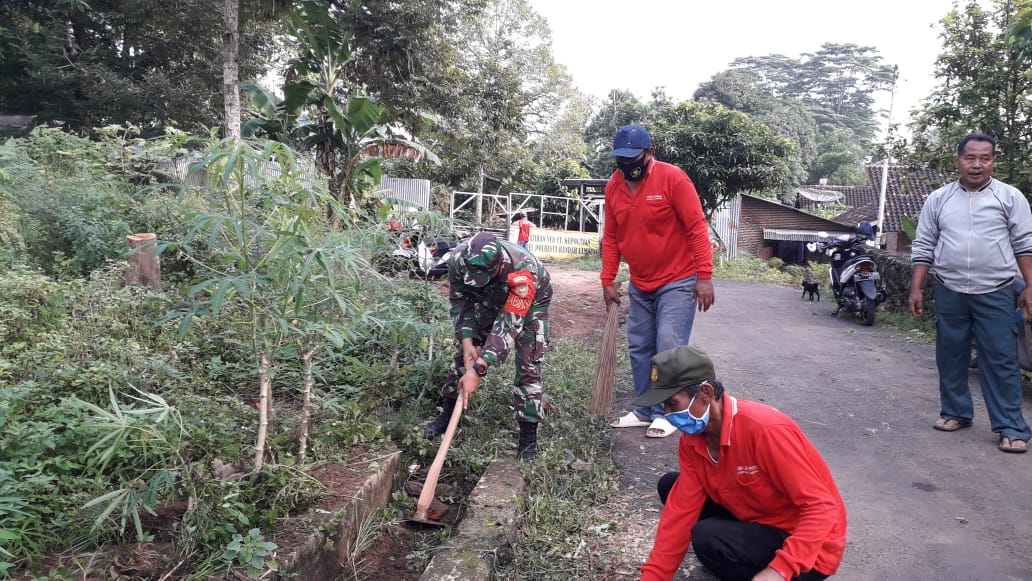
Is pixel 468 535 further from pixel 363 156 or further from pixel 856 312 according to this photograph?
pixel 363 156

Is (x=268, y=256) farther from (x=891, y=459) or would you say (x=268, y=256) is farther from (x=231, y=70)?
(x=231, y=70)

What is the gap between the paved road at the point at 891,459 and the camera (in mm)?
2891

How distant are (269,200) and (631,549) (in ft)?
7.06

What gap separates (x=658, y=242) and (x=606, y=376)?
1124 mm

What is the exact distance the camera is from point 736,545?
244cm

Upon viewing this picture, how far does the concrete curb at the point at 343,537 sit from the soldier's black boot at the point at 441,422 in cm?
58

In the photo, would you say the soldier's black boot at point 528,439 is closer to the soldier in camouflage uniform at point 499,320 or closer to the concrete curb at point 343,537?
the soldier in camouflage uniform at point 499,320

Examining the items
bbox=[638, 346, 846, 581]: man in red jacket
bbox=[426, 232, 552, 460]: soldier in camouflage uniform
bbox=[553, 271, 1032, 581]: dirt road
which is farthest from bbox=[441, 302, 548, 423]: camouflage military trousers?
bbox=[638, 346, 846, 581]: man in red jacket

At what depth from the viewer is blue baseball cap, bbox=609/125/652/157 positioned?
4.00 m

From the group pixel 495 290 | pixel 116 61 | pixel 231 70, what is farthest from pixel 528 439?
pixel 116 61

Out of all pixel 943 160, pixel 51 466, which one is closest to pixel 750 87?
pixel 943 160

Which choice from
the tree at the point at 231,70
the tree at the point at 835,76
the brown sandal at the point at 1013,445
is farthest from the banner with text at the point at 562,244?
the tree at the point at 835,76

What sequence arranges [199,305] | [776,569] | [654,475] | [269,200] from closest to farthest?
[776,569], [199,305], [269,200], [654,475]

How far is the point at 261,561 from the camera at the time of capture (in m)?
2.31
